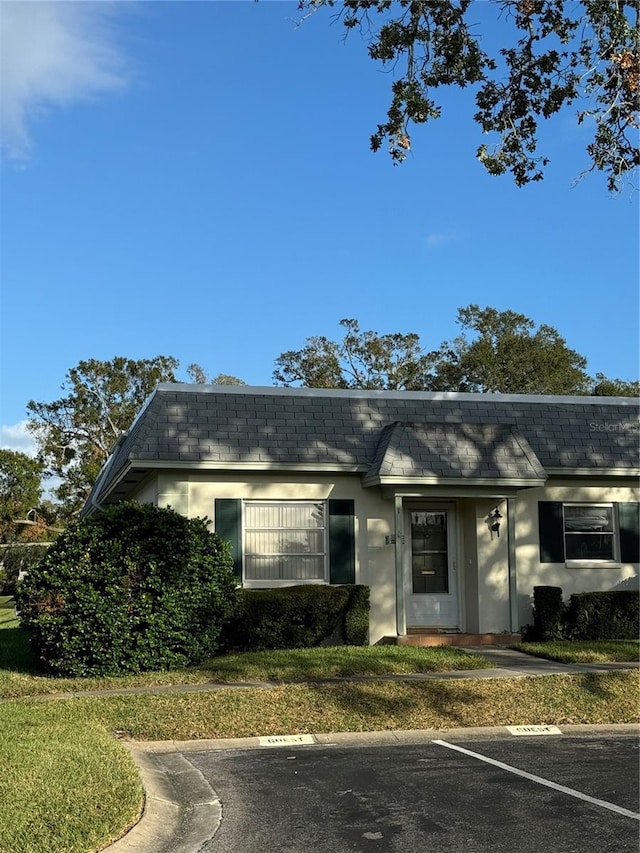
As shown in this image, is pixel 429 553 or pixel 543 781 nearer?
pixel 543 781

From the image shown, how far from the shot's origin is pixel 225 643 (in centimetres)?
1427

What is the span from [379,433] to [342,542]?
209cm

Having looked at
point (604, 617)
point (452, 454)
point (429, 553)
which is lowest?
point (604, 617)

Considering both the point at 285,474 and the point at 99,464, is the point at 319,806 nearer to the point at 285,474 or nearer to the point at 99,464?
the point at 285,474

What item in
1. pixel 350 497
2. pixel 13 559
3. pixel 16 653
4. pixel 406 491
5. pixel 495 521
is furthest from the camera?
pixel 13 559

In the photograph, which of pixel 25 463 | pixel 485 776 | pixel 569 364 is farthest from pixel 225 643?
pixel 569 364

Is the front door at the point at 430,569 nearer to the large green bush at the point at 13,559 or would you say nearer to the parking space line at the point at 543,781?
the parking space line at the point at 543,781

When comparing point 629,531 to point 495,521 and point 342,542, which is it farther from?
point 342,542

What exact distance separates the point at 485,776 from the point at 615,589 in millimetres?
9805

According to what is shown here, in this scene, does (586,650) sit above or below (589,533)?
below

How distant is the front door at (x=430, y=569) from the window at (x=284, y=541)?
1.72 meters

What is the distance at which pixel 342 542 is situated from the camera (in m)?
15.9

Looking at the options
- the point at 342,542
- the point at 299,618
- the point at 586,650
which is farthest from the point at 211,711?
the point at 586,650

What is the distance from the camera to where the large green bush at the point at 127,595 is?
12.3 metres
